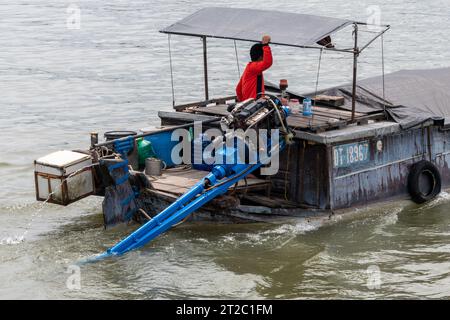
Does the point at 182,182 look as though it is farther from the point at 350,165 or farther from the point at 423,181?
the point at 423,181

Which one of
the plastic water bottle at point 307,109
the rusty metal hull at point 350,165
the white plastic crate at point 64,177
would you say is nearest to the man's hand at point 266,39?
the plastic water bottle at point 307,109

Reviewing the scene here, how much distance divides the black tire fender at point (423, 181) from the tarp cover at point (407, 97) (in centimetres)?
65

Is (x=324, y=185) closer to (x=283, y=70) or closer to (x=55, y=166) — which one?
(x=55, y=166)

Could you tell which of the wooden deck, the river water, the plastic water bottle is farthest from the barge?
the river water

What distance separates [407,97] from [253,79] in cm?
262

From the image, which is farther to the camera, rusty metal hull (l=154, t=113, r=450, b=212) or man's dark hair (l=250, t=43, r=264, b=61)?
man's dark hair (l=250, t=43, r=264, b=61)

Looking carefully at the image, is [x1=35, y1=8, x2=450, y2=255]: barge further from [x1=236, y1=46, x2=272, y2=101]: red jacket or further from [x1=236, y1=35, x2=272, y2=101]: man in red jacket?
[x1=236, y1=46, x2=272, y2=101]: red jacket

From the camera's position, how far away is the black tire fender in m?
12.8

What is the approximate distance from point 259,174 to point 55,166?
285 cm

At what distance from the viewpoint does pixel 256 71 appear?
40.7 feet

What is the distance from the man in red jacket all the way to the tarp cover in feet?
4.80

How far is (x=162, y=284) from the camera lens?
10.6 meters

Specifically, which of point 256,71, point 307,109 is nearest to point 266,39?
Answer: point 256,71
